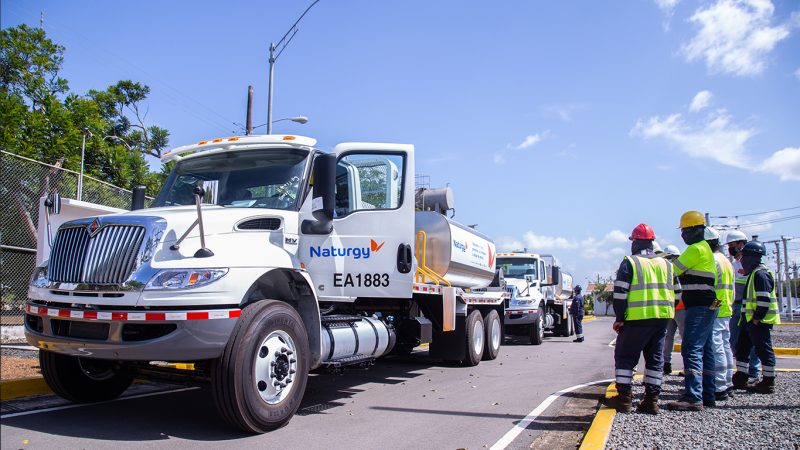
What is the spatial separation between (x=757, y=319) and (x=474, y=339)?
15.2ft

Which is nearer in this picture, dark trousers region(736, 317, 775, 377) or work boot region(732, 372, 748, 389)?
dark trousers region(736, 317, 775, 377)

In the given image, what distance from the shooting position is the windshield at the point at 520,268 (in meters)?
18.1

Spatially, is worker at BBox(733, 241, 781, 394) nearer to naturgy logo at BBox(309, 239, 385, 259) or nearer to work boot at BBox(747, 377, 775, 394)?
work boot at BBox(747, 377, 775, 394)

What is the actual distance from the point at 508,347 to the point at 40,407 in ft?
39.5

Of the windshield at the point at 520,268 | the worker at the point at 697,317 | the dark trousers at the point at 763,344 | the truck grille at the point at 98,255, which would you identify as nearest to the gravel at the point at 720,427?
the worker at the point at 697,317

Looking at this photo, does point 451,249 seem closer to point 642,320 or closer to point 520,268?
point 642,320

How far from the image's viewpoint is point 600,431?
5211mm

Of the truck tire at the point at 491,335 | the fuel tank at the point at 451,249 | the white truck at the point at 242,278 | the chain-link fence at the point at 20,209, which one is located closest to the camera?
the white truck at the point at 242,278

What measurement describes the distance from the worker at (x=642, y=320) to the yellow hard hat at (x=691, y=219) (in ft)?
2.35

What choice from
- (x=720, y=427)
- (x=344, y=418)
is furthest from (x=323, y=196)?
(x=720, y=427)

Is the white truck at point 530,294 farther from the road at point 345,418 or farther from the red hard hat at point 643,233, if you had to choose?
the red hard hat at point 643,233

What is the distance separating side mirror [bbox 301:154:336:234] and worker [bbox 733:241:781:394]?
5.46 metres

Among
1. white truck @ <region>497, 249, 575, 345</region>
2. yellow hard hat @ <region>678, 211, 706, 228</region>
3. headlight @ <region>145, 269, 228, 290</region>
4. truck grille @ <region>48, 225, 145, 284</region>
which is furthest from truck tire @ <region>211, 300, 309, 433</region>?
white truck @ <region>497, 249, 575, 345</region>

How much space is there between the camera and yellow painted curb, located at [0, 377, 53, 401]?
6.30 meters
